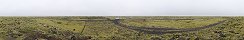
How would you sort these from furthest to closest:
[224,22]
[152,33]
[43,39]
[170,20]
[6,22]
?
[170,20], [224,22], [6,22], [152,33], [43,39]

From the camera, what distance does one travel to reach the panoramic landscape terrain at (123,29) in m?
75.9

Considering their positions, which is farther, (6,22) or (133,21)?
(133,21)

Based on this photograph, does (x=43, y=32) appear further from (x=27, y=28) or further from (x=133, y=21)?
(x=133, y=21)

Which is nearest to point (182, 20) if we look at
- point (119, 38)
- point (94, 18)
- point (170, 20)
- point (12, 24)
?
point (170, 20)

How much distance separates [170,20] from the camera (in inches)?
4119

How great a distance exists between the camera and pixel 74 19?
103m

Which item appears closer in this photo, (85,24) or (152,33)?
(152,33)

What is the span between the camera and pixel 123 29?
291ft

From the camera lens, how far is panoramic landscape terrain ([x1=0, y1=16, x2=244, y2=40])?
7588 cm

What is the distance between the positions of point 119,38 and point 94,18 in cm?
2872

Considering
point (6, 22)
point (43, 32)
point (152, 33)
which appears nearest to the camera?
point (43, 32)

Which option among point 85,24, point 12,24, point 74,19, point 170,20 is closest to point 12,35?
point 12,24

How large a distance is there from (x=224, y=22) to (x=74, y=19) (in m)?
34.5

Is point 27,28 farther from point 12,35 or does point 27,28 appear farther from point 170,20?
point 170,20
